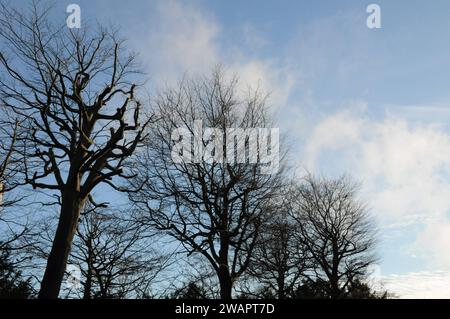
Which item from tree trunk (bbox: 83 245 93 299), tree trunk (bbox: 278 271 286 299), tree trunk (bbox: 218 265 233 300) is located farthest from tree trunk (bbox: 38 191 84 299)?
tree trunk (bbox: 278 271 286 299)

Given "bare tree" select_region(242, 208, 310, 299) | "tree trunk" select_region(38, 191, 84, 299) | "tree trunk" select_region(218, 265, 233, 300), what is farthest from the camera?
"bare tree" select_region(242, 208, 310, 299)

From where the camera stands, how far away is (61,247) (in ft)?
36.5

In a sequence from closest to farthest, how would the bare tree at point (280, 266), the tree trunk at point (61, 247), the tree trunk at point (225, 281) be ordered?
1. the tree trunk at point (61, 247)
2. the tree trunk at point (225, 281)
3. the bare tree at point (280, 266)

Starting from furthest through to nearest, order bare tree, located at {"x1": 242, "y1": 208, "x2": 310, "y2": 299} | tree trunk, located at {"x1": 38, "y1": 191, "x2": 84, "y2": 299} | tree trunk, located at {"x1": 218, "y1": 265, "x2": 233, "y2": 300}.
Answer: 1. bare tree, located at {"x1": 242, "y1": 208, "x2": 310, "y2": 299}
2. tree trunk, located at {"x1": 218, "y1": 265, "x2": 233, "y2": 300}
3. tree trunk, located at {"x1": 38, "y1": 191, "x2": 84, "y2": 299}

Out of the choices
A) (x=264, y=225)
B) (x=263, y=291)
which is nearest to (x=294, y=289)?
(x=263, y=291)

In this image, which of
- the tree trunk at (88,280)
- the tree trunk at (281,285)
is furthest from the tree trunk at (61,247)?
the tree trunk at (281,285)

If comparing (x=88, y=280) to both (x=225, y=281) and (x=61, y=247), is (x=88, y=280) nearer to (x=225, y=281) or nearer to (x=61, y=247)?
(x=225, y=281)

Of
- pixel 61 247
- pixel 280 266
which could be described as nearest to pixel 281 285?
pixel 280 266

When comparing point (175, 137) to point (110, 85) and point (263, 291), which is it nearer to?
point (110, 85)

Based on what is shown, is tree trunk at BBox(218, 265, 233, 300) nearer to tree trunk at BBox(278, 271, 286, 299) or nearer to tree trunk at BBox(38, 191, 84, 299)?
tree trunk at BBox(38, 191, 84, 299)

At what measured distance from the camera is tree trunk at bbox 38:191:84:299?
10531mm

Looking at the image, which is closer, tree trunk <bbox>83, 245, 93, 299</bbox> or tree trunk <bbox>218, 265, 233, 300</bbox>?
tree trunk <bbox>218, 265, 233, 300</bbox>

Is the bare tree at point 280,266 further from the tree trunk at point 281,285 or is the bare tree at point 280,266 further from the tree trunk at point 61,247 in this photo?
the tree trunk at point 61,247

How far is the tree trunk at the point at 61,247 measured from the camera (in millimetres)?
10531
